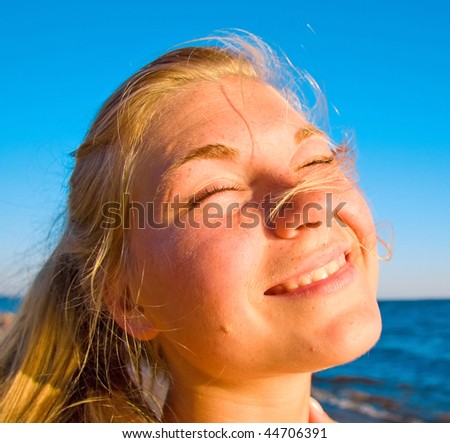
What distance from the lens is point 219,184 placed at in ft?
7.47

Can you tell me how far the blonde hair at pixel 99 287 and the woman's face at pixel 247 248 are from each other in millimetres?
185

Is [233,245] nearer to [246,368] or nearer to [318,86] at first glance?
[246,368]

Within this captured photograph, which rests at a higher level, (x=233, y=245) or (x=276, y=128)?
(x=276, y=128)

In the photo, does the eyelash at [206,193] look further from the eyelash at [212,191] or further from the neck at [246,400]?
the neck at [246,400]

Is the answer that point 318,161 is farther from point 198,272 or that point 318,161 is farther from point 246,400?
point 246,400

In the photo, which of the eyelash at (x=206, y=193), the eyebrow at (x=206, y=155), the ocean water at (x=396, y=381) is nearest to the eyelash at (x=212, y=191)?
the eyelash at (x=206, y=193)

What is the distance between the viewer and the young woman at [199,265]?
2166 millimetres

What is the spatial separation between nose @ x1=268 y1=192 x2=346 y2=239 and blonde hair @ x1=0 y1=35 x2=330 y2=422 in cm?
73

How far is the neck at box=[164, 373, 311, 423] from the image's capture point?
2.51 meters

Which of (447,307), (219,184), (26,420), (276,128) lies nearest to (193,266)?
(219,184)

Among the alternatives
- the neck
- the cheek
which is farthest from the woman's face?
the neck

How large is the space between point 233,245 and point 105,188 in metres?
0.86

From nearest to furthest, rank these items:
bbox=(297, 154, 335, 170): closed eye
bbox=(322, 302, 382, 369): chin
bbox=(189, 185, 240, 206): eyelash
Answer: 1. bbox=(322, 302, 382, 369): chin
2. bbox=(189, 185, 240, 206): eyelash
3. bbox=(297, 154, 335, 170): closed eye

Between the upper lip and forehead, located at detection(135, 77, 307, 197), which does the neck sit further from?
forehead, located at detection(135, 77, 307, 197)
